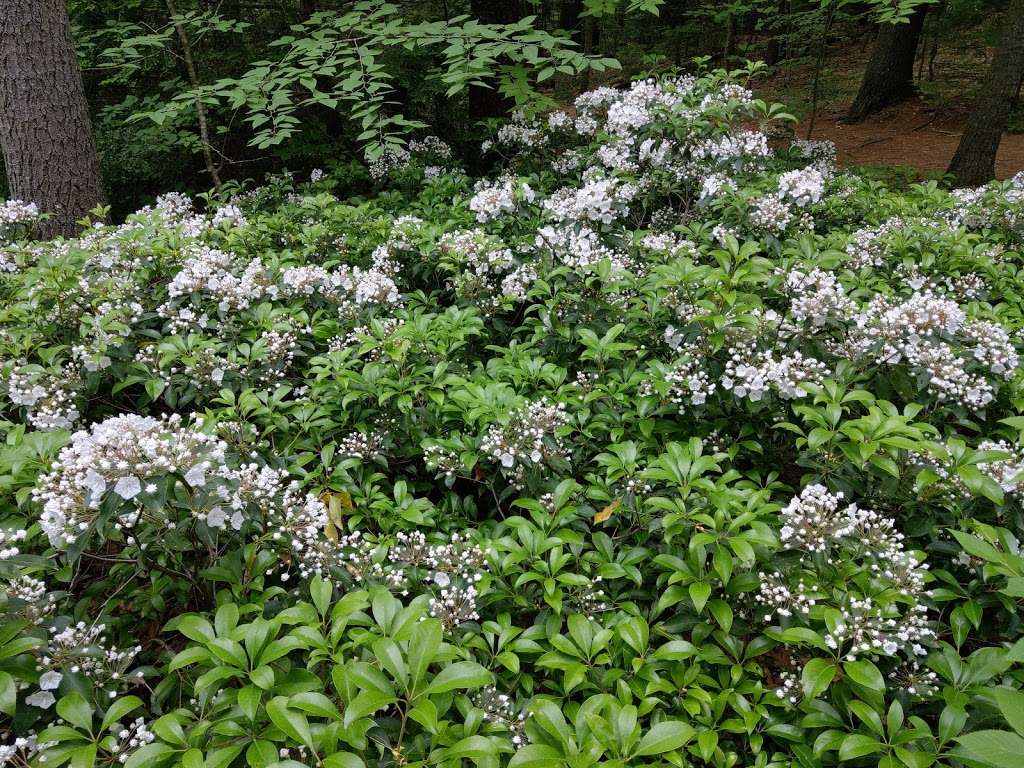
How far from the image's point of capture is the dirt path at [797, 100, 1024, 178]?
395 inches

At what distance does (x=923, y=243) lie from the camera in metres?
4.02

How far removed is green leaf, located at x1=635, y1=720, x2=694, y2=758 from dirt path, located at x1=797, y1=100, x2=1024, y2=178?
10400 millimetres

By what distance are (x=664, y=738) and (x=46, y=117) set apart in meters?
6.10

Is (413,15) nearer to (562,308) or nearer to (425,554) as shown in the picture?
(562,308)

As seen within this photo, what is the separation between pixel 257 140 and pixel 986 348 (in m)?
4.87

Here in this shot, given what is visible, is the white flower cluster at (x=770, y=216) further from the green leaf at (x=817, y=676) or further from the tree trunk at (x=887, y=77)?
the tree trunk at (x=887, y=77)

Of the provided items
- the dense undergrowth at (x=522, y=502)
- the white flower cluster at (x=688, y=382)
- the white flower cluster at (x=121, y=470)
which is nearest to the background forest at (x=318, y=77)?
the dense undergrowth at (x=522, y=502)

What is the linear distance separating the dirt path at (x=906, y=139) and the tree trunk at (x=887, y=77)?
0.72ft

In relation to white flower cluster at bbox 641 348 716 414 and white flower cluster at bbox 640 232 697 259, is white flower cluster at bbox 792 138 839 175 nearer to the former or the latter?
A: white flower cluster at bbox 640 232 697 259

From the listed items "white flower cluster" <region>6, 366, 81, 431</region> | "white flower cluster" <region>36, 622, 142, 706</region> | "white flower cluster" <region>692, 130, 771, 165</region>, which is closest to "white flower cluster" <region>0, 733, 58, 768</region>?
"white flower cluster" <region>36, 622, 142, 706</region>

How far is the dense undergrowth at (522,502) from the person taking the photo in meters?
1.72

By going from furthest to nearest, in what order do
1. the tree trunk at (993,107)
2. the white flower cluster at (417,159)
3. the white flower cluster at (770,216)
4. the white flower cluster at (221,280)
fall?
the tree trunk at (993,107) < the white flower cluster at (417,159) < the white flower cluster at (770,216) < the white flower cluster at (221,280)

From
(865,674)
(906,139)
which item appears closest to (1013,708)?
(865,674)

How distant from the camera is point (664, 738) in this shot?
163cm
